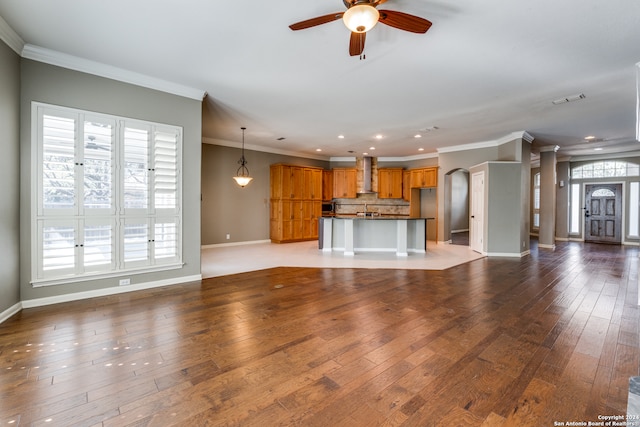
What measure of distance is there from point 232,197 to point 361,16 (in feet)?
22.9

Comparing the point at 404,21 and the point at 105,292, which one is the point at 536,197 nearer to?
the point at 404,21

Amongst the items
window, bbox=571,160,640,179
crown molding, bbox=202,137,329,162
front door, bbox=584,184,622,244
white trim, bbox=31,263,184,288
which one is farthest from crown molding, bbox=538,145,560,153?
white trim, bbox=31,263,184,288

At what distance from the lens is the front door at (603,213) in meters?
9.18

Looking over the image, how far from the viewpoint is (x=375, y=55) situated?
11.3 ft

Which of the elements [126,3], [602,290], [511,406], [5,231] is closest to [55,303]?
[5,231]

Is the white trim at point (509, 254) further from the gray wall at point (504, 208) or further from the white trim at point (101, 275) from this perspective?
the white trim at point (101, 275)

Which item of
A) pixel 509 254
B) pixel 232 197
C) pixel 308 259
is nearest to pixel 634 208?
pixel 509 254

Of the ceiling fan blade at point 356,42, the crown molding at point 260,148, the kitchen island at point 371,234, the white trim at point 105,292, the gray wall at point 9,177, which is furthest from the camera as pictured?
the crown molding at point 260,148

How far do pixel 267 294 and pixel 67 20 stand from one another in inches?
143

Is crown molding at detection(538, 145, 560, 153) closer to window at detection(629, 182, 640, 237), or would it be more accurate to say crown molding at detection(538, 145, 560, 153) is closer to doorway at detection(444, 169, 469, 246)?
window at detection(629, 182, 640, 237)

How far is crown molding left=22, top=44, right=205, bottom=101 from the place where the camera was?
11.0 feet

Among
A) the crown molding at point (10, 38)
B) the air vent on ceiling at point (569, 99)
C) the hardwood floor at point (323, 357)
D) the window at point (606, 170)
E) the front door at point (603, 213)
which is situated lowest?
the hardwood floor at point (323, 357)

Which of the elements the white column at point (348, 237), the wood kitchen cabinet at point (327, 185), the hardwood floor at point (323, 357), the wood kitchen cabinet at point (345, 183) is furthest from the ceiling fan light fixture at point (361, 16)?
the wood kitchen cabinet at point (345, 183)

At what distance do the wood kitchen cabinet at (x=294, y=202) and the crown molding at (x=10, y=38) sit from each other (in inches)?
241
